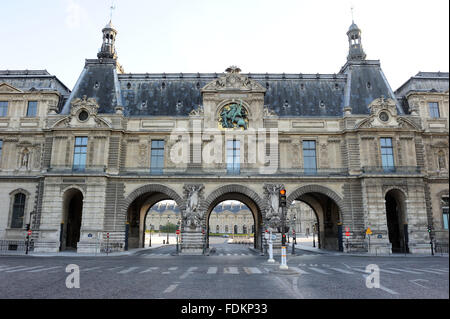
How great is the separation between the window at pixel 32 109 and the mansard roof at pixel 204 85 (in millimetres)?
3861

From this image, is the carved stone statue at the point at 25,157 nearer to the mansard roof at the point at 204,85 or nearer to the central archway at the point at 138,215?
the mansard roof at the point at 204,85

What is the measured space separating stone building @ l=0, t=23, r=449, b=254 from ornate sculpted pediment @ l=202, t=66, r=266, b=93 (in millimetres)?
119

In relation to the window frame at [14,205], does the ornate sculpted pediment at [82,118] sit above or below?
above

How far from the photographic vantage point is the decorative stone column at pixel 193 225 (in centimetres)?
3500

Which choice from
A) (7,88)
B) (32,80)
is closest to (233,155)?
(32,80)

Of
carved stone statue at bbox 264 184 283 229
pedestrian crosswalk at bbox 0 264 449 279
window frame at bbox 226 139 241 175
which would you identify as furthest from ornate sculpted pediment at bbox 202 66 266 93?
pedestrian crosswalk at bbox 0 264 449 279

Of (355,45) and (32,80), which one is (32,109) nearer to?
(32,80)

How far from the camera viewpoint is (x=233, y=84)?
3891cm

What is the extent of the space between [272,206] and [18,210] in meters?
28.0

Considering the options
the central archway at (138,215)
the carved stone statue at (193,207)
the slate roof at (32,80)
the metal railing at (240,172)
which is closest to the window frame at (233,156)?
the metal railing at (240,172)

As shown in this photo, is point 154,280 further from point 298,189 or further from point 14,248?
point 14,248

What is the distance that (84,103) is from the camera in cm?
3756
